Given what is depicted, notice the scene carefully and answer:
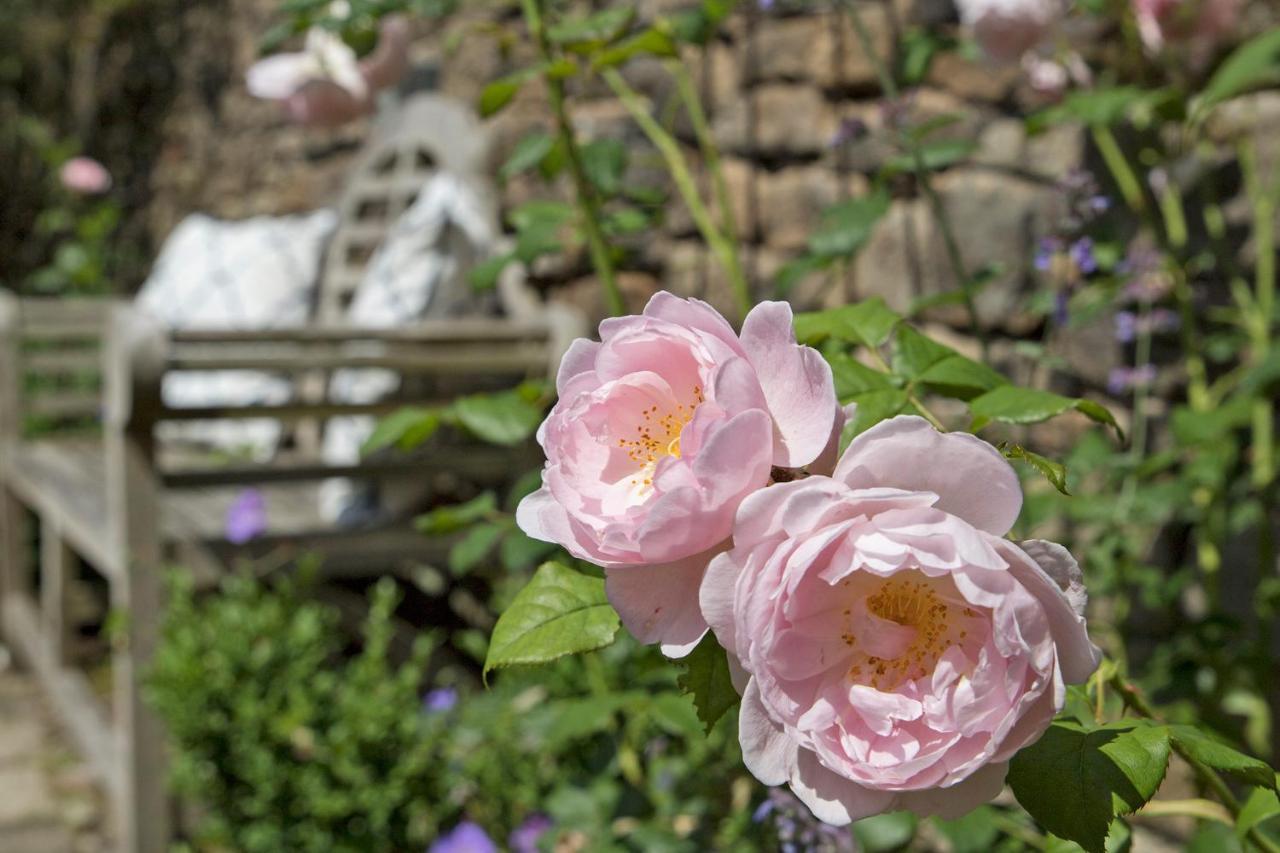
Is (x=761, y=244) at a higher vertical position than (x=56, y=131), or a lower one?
higher

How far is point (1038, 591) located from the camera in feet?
1.43

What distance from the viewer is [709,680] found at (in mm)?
520

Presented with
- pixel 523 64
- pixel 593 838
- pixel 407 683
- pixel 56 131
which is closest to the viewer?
pixel 593 838

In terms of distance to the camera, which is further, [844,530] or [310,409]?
[310,409]

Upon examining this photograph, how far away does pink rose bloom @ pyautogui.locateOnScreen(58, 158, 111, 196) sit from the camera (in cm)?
524

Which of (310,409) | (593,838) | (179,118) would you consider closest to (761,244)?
(310,409)

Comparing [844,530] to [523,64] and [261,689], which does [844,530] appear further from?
[523,64]

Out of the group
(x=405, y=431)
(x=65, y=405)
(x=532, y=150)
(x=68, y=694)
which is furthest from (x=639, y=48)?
(x=65, y=405)

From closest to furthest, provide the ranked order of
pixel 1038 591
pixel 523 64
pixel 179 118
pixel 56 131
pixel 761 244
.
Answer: pixel 1038 591 → pixel 761 244 → pixel 523 64 → pixel 179 118 → pixel 56 131

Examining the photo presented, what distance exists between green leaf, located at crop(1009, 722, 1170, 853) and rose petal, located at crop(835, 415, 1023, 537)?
10cm

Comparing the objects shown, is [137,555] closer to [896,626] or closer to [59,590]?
[59,590]

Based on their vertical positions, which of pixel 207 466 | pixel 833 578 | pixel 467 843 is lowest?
pixel 207 466

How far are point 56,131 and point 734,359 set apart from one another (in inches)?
241

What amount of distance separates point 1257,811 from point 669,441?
0.32 metres
